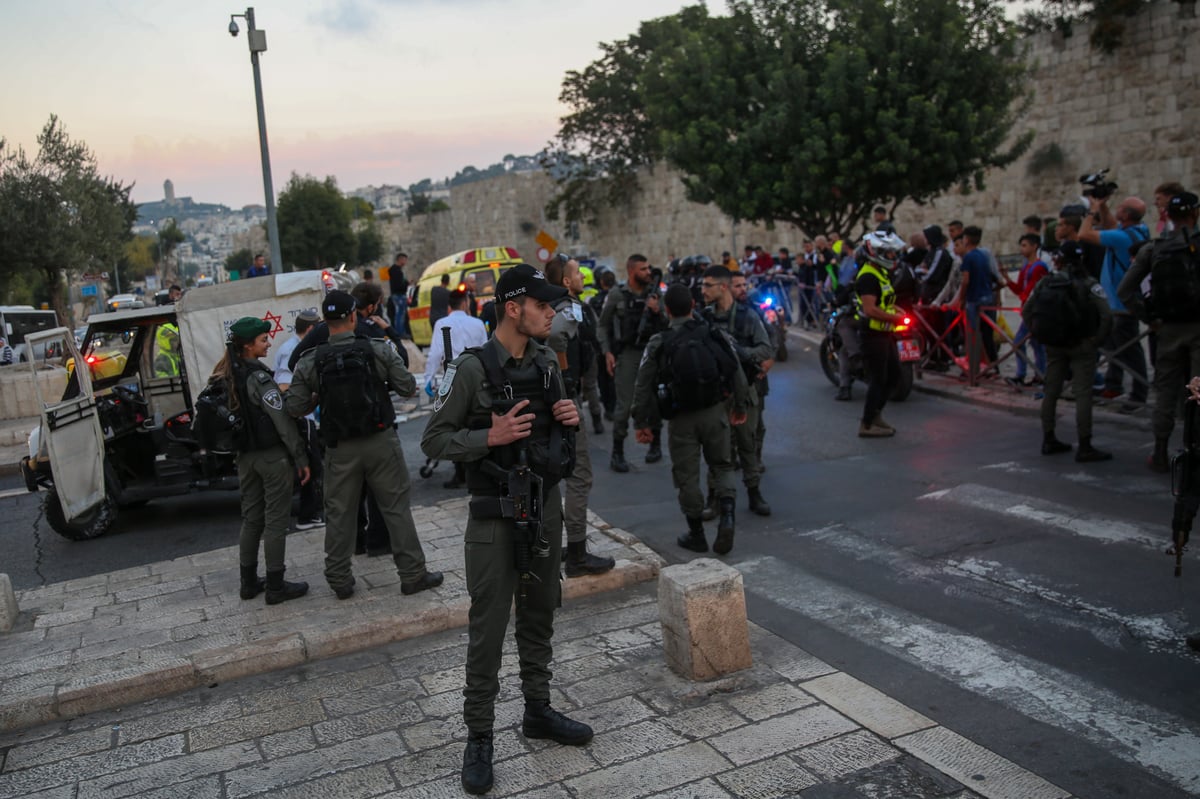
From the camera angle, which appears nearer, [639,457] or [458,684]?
[458,684]

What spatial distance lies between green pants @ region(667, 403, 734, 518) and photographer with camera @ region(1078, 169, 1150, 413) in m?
4.76

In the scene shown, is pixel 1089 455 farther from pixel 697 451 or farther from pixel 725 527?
pixel 697 451

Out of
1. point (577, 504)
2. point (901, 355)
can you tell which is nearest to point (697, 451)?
point (577, 504)

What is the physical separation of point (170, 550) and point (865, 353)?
20.8 ft

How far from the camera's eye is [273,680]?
509 centimetres

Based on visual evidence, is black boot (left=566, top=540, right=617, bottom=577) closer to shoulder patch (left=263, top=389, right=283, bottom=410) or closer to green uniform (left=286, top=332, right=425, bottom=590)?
green uniform (left=286, top=332, right=425, bottom=590)

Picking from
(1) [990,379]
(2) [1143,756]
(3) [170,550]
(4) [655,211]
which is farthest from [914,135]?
(4) [655,211]

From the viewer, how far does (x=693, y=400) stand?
6.25 metres

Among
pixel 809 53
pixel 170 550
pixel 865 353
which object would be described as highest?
pixel 809 53

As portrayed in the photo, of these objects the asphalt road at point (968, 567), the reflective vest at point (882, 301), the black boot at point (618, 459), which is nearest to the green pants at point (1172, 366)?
the asphalt road at point (968, 567)

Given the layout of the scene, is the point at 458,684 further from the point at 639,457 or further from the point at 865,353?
the point at 865,353

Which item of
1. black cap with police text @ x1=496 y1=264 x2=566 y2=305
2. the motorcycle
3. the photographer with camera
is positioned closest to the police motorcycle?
the motorcycle

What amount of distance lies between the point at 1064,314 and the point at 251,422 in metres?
6.20

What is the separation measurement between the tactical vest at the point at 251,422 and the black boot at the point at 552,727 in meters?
2.54
